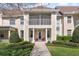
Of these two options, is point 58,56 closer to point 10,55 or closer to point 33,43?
point 33,43

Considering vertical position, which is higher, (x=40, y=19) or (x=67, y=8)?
(x=67, y=8)

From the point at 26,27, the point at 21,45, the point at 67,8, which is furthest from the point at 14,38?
the point at 67,8

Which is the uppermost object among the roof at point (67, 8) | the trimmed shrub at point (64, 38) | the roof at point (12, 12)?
the roof at point (67, 8)

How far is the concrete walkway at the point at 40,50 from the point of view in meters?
5.21

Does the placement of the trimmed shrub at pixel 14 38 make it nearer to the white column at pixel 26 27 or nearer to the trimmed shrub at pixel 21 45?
the trimmed shrub at pixel 21 45

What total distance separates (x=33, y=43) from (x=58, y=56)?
2.17 feet

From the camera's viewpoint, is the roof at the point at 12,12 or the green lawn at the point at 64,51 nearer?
the green lawn at the point at 64,51

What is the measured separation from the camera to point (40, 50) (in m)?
5.25

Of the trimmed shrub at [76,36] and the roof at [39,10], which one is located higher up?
the roof at [39,10]

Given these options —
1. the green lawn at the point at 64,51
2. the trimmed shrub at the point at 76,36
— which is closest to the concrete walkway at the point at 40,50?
the green lawn at the point at 64,51

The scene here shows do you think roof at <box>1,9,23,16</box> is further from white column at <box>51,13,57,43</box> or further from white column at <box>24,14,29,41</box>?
white column at <box>51,13,57,43</box>

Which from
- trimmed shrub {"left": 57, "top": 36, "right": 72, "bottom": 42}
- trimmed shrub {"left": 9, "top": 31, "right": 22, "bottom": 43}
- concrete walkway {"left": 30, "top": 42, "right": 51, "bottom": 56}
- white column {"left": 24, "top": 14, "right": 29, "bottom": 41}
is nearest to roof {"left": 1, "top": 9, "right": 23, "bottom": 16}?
white column {"left": 24, "top": 14, "right": 29, "bottom": 41}

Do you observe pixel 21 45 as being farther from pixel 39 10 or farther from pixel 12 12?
pixel 39 10

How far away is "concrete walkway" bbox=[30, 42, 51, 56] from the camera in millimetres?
5207
